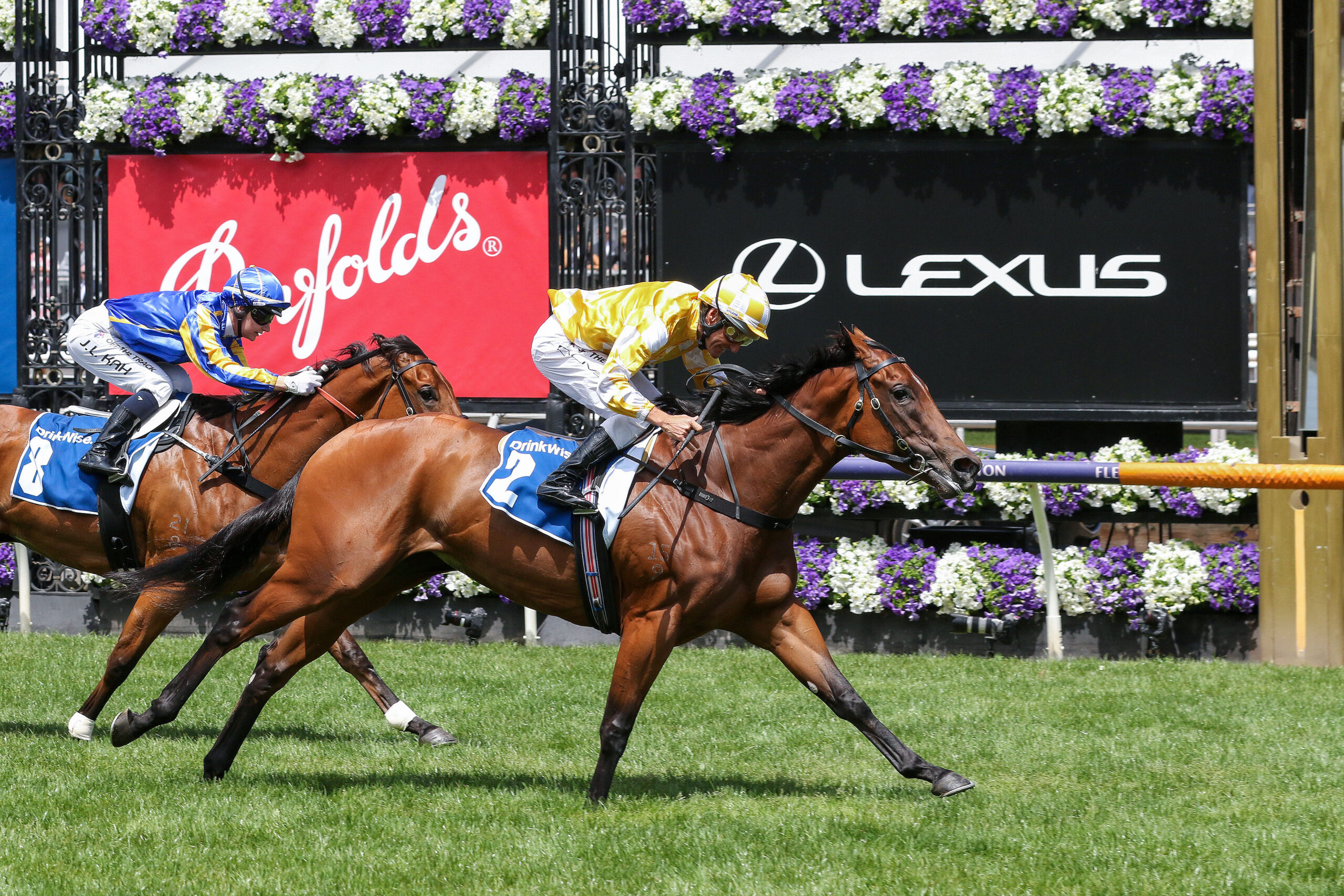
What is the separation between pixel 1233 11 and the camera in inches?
327

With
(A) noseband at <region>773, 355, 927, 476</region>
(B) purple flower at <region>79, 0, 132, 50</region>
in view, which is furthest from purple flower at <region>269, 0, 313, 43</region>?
(A) noseband at <region>773, 355, 927, 476</region>

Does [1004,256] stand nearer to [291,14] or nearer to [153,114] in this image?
[291,14]

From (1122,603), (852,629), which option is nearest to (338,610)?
(852,629)

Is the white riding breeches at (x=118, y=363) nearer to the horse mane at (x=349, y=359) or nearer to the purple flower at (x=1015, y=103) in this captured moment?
the horse mane at (x=349, y=359)

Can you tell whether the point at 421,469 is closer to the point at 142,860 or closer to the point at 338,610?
the point at 338,610

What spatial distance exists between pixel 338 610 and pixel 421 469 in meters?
0.61

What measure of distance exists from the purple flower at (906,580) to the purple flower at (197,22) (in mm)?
5302

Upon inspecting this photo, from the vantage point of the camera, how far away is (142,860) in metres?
4.27

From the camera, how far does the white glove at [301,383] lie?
21.1 ft

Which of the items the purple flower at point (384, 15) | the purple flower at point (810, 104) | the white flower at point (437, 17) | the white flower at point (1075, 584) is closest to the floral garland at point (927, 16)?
the purple flower at point (810, 104)

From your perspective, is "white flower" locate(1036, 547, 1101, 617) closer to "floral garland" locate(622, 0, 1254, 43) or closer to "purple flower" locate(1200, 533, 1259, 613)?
"purple flower" locate(1200, 533, 1259, 613)

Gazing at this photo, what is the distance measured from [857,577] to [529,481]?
3843 mm

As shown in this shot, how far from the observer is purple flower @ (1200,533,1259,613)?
818 cm

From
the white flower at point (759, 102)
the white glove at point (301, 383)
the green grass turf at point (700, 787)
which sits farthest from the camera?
the white flower at point (759, 102)
